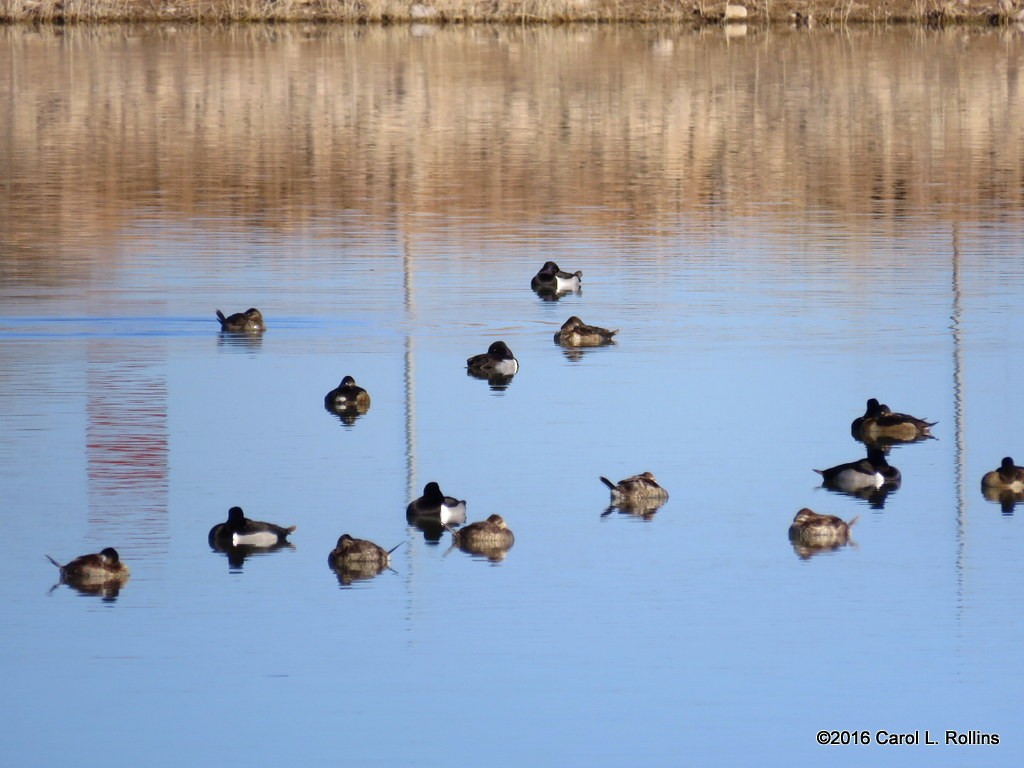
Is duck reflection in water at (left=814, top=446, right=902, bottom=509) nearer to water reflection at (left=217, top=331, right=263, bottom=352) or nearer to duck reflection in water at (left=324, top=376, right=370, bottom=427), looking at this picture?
duck reflection in water at (left=324, top=376, right=370, bottom=427)

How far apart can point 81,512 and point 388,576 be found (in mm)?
2490

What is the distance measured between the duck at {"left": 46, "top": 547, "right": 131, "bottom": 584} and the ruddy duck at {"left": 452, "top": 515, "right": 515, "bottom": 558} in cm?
209

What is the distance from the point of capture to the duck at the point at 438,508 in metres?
13.5

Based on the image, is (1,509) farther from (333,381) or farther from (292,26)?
(292,26)

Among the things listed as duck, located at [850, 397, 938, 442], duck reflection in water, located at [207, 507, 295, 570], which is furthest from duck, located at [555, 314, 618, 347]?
duck reflection in water, located at [207, 507, 295, 570]

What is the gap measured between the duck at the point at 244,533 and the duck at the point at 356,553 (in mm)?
570

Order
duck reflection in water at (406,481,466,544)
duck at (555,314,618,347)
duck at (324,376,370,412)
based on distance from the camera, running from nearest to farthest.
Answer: duck reflection in water at (406,481,466,544), duck at (324,376,370,412), duck at (555,314,618,347)

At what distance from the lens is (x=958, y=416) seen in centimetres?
1688

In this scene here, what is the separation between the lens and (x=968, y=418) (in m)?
16.8

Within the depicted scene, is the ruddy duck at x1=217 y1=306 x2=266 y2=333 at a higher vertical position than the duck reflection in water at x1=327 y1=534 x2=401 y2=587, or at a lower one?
higher

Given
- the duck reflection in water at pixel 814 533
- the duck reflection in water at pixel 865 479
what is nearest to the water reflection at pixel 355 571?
the duck reflection in water at pixel 814 533

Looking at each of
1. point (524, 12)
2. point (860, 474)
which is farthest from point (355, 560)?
point (524, 12)

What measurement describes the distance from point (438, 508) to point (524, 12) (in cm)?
5357

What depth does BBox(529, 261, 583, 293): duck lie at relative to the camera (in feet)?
75.0
